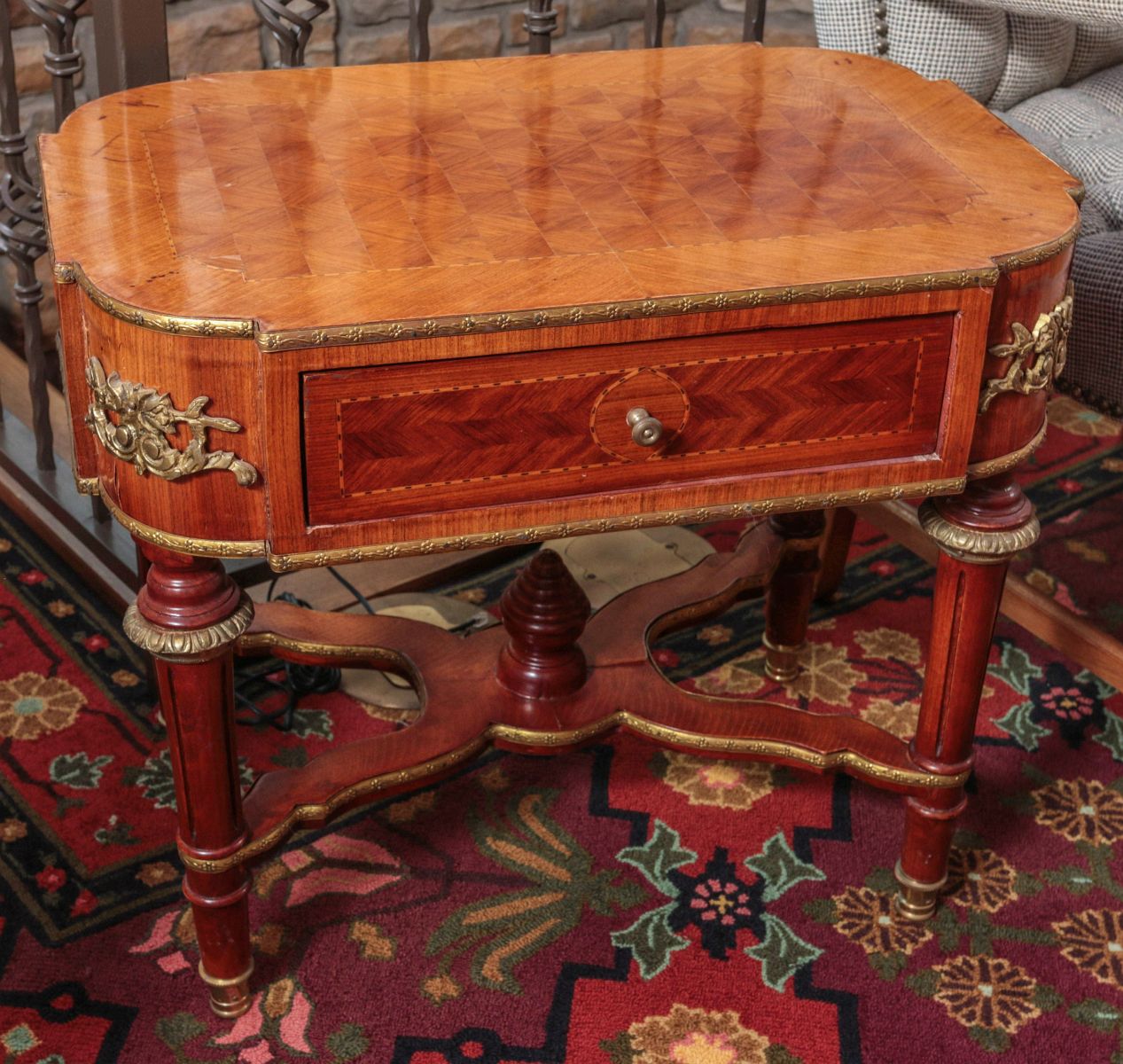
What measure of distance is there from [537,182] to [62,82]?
68 centimetres

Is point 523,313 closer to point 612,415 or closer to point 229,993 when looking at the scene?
point 612,415

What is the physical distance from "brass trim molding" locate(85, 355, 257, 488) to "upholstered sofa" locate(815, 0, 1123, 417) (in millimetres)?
986

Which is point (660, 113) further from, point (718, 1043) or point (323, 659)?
point (718, 1043)

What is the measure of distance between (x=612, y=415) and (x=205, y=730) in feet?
1.50

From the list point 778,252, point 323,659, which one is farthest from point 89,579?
point 778,252

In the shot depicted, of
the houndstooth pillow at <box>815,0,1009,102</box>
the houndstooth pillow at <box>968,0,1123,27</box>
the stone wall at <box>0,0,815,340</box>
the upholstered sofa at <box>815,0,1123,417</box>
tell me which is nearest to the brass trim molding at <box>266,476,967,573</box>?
the upholstered sofa at <box>815,0,1123,417</box>

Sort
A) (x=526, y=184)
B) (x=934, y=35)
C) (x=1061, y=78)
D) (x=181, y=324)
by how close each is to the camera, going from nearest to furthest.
A: (x=181, y=324), (x=526, y=184), (x=934, y=35), (x=1061, y=78)

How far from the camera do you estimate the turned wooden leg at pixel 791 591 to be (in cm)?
183

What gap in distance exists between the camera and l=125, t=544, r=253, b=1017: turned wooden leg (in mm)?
1218

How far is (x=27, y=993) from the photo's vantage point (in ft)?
4.91

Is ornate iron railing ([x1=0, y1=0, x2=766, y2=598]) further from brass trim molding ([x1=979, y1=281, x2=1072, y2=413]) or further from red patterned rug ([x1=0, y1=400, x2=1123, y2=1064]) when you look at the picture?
brass trim molding ([x1=979, y1=281, x2=1072, y2=413])

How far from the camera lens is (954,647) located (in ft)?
4.74

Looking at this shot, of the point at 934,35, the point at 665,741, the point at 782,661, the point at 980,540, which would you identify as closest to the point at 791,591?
the point at 782,661

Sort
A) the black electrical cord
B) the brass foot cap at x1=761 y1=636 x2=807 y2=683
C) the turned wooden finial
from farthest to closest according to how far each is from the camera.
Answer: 1. the brass foot cap at x1=761 y1=636 x2=807 y2=683
2. the black electrical cord
3. the turned wooden finial
